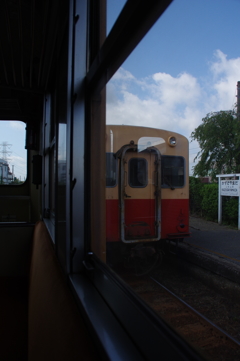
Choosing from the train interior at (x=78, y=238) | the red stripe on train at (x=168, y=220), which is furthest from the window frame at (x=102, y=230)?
the red stripe on train at (x=168, y=220)

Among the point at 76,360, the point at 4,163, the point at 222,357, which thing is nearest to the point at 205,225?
the point at 222,357

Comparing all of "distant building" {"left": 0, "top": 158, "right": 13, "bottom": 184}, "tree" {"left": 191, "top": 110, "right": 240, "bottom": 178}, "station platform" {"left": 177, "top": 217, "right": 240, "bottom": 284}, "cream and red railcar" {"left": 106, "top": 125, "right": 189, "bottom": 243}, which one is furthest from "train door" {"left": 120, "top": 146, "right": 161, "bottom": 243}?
"distant building" {"left": 0, "top": 158, "right": 13, "bottom": 184}

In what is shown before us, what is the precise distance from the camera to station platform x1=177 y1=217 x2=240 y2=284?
32.2 inches

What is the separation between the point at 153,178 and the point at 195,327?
3.48ft

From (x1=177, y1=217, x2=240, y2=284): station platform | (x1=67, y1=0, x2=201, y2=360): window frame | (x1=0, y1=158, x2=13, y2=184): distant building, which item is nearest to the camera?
(x1=67, y1=0, x2=201, y2=360): window frame

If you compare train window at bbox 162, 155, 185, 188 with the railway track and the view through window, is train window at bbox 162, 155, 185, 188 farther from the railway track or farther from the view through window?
the railway track

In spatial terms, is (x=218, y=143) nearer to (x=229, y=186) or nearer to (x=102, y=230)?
(x=229, y=186)

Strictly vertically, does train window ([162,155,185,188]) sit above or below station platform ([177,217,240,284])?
above

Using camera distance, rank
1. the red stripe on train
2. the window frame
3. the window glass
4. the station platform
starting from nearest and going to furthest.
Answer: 1. the window frame
2. the station platform
3. the window glass
4. the red stripe on train

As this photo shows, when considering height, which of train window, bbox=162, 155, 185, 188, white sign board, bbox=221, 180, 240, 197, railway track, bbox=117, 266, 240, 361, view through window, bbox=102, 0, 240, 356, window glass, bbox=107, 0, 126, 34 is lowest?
railway track, bbox=117, 266, 240, 361

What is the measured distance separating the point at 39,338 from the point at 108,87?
1036 millimetres

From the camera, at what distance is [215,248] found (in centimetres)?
90

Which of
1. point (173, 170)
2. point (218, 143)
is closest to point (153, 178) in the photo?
point (173, 170)

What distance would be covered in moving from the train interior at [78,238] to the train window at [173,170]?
0.33m
